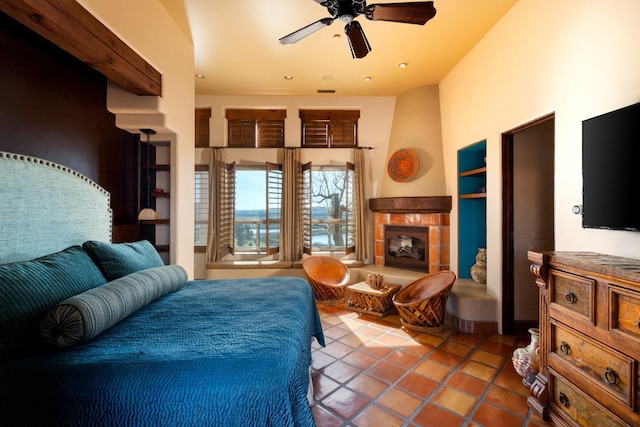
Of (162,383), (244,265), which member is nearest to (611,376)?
(162,383)

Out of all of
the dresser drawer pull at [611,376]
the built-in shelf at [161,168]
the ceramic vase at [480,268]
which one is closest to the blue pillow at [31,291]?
the built-in shelf at [161,168]

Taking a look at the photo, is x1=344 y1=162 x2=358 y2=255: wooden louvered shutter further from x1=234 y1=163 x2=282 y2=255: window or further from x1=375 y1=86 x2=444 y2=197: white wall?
x1=234 y1=163 x2=282 y2=255: window

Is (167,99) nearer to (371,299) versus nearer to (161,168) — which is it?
(161,168)

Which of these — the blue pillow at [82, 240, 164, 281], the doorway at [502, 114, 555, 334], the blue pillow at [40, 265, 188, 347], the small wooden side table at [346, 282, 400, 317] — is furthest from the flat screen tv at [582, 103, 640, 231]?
the blue pillow at [82, 240, 164, 281]

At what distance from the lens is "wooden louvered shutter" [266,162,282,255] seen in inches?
178

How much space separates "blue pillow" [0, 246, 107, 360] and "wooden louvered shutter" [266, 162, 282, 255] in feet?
9.96

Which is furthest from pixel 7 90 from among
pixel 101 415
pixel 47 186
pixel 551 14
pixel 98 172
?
pixel 551 14

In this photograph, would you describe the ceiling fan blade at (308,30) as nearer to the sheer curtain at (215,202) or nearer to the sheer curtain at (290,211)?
the sheer curtain at (290,211)

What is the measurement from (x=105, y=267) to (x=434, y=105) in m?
4.40

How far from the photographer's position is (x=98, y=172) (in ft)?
7.63

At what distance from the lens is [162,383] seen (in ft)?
3.25

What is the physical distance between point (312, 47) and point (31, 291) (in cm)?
327

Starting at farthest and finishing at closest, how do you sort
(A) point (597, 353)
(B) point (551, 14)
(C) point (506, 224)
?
(C) point (506, 224), (B) point (551, 14), (A) point (597, 353)

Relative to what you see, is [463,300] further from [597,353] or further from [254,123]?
[254,123]
